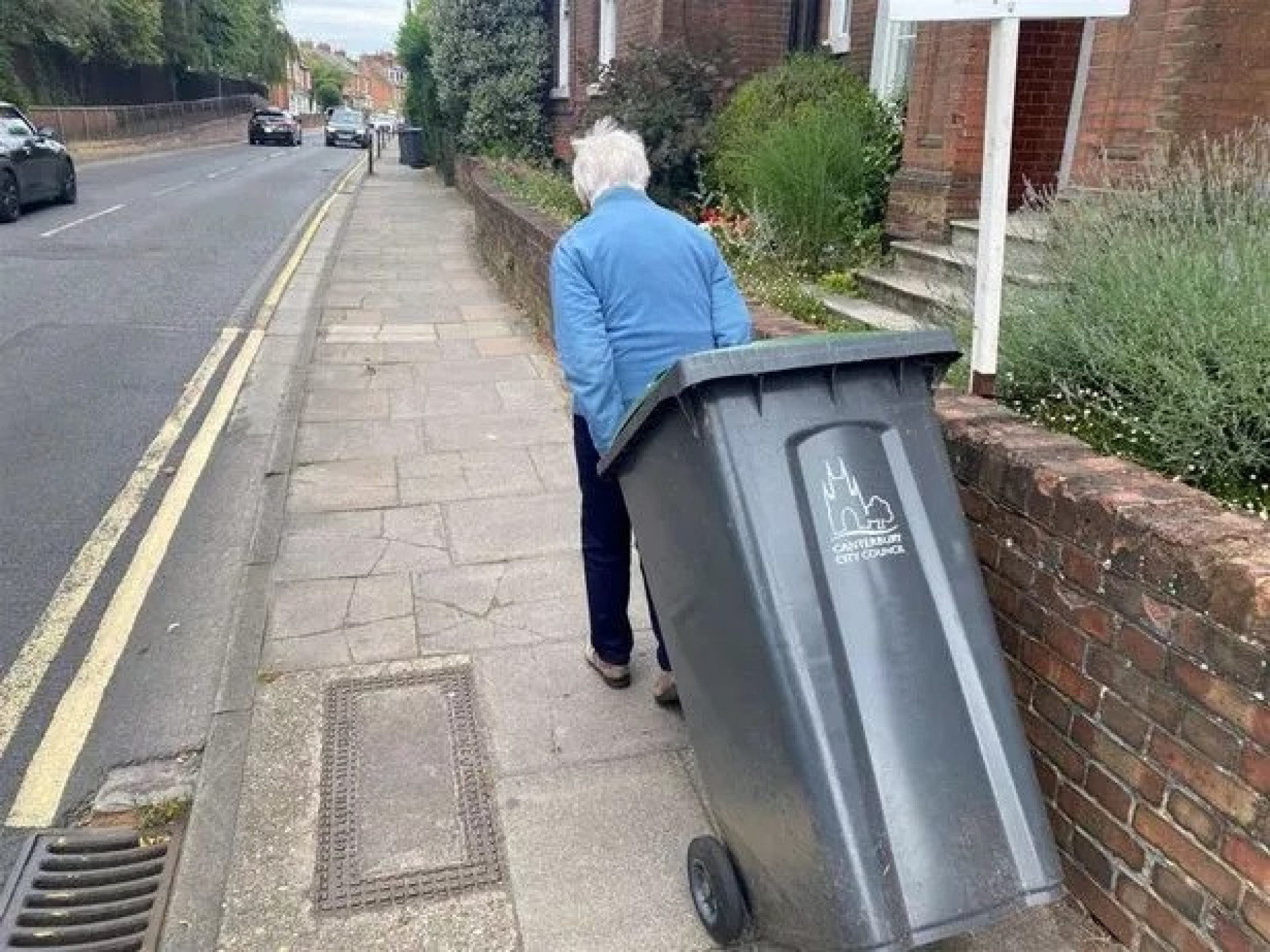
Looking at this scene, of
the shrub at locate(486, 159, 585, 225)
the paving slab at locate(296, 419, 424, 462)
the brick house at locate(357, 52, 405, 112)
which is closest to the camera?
the paving slab at locate(296, 419, 424, 462)

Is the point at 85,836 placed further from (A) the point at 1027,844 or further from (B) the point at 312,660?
(A) the point at 1027,844

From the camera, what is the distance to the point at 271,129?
168 ft

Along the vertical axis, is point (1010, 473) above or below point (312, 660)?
above

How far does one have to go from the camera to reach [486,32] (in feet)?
63.2

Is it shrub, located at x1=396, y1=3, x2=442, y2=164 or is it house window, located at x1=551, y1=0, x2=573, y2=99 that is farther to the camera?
shrub, located at x1=396, y1=3, x2=442, y2=164

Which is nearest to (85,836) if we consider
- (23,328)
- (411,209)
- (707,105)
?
(23,328)

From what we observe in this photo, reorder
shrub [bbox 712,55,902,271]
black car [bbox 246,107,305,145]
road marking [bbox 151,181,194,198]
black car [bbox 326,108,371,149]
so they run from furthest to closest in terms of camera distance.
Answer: black car [bbox 246,107,305,145]
black car [bbox 326,108,371,149]
road marking [bbox 151,181,194,198]
shrub [bbox 712,55,902,271]

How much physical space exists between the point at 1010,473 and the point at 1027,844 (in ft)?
2.84

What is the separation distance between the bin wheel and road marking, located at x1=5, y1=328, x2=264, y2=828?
74.5 inches

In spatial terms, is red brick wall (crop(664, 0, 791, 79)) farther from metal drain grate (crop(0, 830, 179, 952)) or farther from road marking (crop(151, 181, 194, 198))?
road marking (crop(151, 181, 194, 198))

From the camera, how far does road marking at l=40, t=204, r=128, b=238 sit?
14484 mm

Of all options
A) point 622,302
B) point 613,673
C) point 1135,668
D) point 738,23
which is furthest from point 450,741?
point 738,23

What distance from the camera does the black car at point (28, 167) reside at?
15.3 metres

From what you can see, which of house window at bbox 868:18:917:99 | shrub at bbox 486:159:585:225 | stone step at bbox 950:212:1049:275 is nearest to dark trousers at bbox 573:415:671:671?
stone step at bbox 950:212:1049:275
